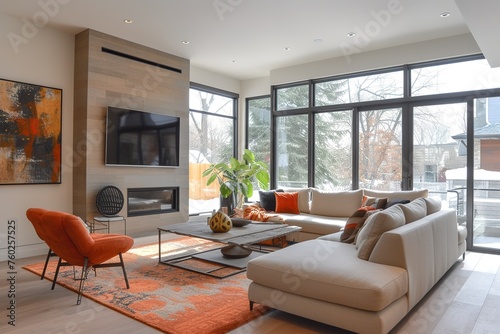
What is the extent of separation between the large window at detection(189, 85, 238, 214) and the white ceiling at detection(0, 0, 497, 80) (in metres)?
1.19

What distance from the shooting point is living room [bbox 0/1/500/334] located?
4512 millimetres

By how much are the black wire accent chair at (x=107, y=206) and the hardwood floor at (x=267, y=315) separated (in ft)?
4.85

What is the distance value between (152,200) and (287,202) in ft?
7.37

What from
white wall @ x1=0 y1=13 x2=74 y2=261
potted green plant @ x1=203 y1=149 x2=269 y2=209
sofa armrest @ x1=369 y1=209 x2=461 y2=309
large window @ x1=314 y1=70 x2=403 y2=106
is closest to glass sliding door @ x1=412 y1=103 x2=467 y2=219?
large window @ x1=314 y1=70 x2=403 y2=106

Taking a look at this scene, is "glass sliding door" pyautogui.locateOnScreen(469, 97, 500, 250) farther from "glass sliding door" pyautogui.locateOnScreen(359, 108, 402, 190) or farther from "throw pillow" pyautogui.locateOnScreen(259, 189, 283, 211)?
"throw pillow" pyautogui.locateOnScreen(259, 189, 283, 211)

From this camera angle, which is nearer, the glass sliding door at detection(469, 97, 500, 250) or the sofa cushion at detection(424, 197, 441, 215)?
the sofa cushion at detection(424, 197, 441, 215)

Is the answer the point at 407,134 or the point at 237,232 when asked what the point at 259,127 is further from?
the point at 237,232

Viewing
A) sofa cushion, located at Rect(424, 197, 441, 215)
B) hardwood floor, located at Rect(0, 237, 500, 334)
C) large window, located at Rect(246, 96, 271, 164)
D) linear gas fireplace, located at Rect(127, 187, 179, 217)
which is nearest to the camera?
hardwood floor, located at Rect(0, 237, 500, 334)

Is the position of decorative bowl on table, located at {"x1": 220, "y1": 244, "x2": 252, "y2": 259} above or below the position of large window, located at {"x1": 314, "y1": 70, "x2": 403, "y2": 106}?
below

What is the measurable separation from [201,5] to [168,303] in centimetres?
335

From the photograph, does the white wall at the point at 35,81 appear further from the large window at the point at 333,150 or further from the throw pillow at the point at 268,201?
the large window at the point at 333,150

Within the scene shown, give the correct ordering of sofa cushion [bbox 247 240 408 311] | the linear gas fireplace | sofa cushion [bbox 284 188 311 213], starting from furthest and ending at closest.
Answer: sofa cushion [bbox 284 188 311 213] → the linear gas fireplace → sofa cushion [bbox 247 240 408 311]

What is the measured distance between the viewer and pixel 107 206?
511cm

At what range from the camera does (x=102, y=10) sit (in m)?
4.41
